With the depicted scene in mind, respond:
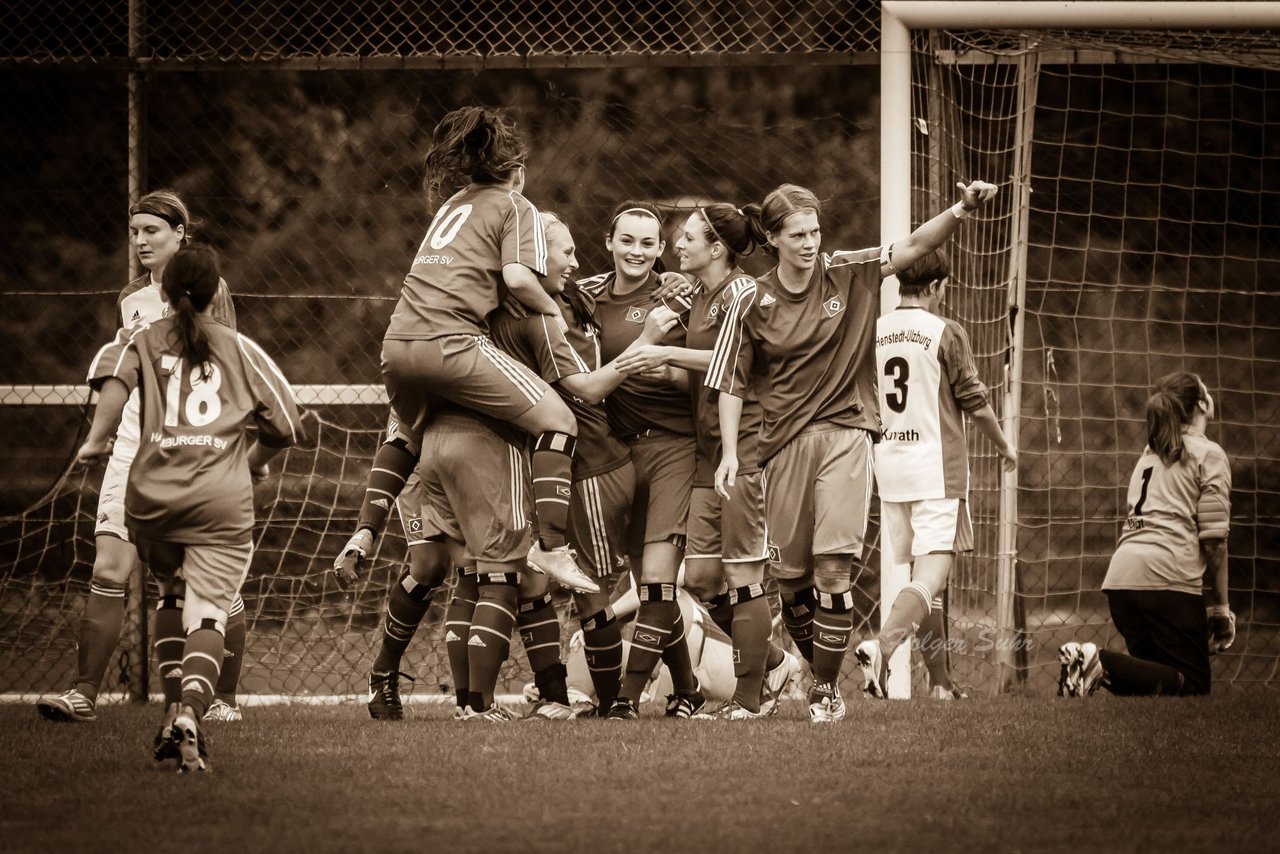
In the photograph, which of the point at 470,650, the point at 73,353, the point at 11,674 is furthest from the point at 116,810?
the point at 73,353

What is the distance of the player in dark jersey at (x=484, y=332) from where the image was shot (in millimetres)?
5676

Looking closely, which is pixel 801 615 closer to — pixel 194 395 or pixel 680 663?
pixel 680 663

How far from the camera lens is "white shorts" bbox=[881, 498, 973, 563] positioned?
658 centimetres

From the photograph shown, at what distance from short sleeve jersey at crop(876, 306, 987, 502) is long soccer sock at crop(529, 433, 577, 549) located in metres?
1.57

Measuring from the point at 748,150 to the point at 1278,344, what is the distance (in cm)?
371

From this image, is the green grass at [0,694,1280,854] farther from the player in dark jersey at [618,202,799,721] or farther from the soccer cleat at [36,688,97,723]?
the player in dark jersey at [618,202,799,721]

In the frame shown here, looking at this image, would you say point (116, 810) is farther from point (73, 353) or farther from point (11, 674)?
point (73, 353)

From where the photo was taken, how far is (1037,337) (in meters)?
10.8

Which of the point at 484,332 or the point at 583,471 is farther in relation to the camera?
the point at 583,471

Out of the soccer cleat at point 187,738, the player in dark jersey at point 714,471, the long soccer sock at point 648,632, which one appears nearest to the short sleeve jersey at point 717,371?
the player in dark jersey at point 714,471

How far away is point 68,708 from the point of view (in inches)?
238

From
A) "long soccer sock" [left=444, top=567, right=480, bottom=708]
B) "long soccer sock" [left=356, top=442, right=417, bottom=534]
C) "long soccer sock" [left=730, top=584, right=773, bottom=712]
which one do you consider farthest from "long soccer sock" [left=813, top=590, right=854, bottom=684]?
"long soccer sock" [left=356, top=442, right=417, bottom=534]

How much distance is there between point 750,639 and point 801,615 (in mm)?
370

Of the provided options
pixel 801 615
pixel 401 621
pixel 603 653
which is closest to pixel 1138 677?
pixel 801 615
